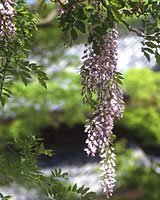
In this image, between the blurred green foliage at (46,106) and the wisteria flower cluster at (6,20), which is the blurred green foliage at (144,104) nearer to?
the blurred green foliage at (46,106)

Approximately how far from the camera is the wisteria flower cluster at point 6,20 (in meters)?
0.96

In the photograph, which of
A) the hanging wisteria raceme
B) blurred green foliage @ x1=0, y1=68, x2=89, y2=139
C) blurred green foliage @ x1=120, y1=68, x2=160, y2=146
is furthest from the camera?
blurred green foliage @ x1=120, y1=68, x2=160, y2=146

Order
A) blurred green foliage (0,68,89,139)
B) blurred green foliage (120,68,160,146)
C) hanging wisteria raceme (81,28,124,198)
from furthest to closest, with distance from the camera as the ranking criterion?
blurred green foliage (120,68,160,146) < blurred green foliage (0,68,89,139) < hanging wisteria raceme (81,28,124,198)

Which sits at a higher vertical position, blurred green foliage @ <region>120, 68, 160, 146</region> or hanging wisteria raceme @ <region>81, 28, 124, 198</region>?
blurred green foliage @ <region>120, 68, 160, 146</region>

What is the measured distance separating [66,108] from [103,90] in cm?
406

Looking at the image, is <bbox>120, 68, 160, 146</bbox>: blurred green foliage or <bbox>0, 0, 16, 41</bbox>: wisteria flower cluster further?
<bbox>120, 68, 160, 146</bbox>: blurred green foliage

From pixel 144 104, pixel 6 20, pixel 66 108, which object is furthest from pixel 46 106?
pixel 6 20

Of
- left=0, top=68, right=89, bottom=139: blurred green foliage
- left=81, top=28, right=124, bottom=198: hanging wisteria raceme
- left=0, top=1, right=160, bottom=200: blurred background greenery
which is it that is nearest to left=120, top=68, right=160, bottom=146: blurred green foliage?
left=0, top=1, right=160, bottom=200: blurred background greenery

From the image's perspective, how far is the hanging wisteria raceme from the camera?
0.93m

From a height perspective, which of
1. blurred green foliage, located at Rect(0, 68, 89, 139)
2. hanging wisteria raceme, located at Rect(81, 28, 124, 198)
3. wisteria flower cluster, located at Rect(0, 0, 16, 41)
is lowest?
hanging wisteria raceme, located at Rect(81, 28, 124, 198)

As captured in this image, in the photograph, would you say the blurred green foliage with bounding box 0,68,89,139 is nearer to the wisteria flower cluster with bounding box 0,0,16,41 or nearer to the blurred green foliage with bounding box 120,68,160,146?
the blurred green foliage with bounding box 120,68,160,146

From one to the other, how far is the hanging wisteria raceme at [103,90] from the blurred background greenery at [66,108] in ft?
10.8

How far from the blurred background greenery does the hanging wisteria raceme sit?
3293mm

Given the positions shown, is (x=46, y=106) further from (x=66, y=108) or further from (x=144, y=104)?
(x=144, y=104)
